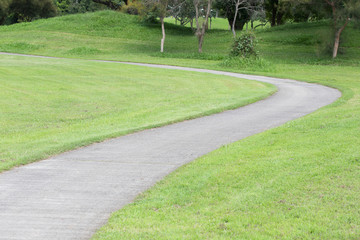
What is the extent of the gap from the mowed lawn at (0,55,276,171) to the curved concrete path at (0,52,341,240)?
654mm

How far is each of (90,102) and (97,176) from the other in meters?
9.11

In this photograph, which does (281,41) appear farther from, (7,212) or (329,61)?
(7,212)

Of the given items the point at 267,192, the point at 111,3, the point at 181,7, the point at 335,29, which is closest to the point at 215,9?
the point at 181,7

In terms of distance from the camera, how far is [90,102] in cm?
1573

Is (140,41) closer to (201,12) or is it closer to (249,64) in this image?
(201,12)

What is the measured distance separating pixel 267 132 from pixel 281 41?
42.0 meters

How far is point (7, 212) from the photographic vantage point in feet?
17.7

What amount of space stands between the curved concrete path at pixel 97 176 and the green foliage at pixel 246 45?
21.0 meters

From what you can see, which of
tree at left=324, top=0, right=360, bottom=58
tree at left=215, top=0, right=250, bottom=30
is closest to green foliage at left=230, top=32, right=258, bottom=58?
tree at left=324, top=0, right=360, bottom=58

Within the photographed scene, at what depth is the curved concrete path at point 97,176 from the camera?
5.07 m

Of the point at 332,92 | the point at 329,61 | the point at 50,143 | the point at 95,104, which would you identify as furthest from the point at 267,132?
the point at 329,61

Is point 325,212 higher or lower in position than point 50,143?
higher

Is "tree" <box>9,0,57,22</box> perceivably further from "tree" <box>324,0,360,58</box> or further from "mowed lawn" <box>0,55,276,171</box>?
"tree" <box>324,0,360,58</box>

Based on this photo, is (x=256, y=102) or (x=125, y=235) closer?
(x=125, y=235)
